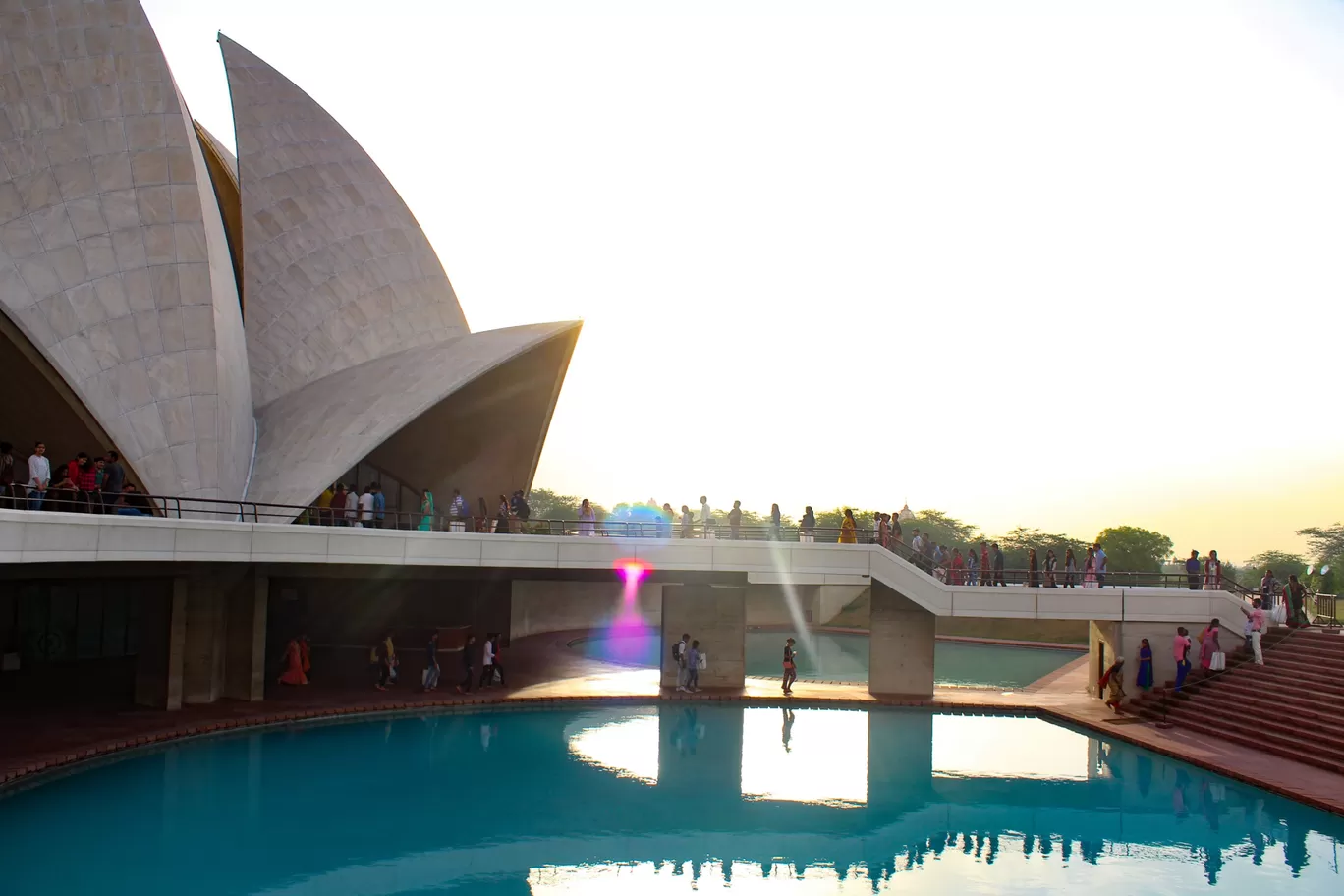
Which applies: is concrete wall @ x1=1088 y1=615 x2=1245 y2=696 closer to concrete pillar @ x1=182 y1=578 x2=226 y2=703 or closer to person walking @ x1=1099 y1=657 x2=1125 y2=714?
person walking @ x1=1099 y1=657 x2=1125 y2=714

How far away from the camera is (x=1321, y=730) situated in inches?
668

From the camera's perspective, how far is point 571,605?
4088 centimetres

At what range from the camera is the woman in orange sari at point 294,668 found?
22406mm

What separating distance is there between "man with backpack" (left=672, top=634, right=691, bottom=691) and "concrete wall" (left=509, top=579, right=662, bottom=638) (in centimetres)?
1214

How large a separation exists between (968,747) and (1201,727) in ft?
14.7

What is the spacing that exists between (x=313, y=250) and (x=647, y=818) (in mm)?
19309

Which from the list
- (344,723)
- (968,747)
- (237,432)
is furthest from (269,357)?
(968,747)

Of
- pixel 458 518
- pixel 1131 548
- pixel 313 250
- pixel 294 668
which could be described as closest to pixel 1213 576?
pixel 458 518

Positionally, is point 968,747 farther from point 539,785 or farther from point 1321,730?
point 539,785

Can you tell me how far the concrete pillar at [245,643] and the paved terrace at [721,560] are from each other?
1164 mm

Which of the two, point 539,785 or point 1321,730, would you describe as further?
point 1321,730

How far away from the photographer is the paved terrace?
1859 centimetres

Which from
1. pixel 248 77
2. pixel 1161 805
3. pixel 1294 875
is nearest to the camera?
pixel 1294 875

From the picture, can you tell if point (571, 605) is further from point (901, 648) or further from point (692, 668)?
point (901, 648)
